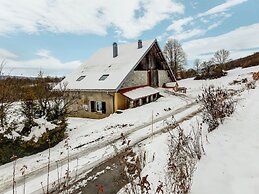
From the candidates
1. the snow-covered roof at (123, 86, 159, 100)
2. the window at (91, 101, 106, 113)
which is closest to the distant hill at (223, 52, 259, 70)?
the snow-covered roof at (123, 86, 159, 100)

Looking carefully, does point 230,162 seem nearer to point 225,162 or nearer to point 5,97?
point 225,162

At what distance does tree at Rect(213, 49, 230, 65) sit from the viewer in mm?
68438

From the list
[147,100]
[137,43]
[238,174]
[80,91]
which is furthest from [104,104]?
[238,174]

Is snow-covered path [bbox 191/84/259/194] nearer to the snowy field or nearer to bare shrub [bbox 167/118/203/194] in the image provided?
the snowy field

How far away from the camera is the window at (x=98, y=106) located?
2361 centimetres

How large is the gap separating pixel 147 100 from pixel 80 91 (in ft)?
24.2

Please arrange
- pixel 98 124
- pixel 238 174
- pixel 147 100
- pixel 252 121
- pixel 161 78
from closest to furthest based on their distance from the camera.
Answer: pixel 238 174, pixel 252 121, pixel 98 124, pixel 147 100, pixel 161 78

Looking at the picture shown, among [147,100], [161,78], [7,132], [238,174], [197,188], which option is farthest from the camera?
[161,78]

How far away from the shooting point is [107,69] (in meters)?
26.3

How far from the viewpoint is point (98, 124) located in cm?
1802

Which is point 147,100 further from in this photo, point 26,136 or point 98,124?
point 26,136

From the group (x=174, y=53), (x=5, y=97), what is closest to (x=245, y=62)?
(x=174, y=53)

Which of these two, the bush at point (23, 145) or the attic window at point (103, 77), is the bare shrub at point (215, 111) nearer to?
the bush at point (23, 145)

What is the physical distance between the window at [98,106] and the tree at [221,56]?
2117 inches
